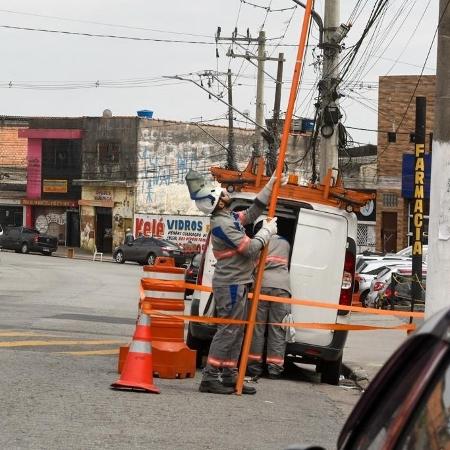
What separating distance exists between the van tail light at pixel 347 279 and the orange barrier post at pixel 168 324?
1969 mm

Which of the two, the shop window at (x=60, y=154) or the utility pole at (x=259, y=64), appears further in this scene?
the shop window at (x=60, y=154)

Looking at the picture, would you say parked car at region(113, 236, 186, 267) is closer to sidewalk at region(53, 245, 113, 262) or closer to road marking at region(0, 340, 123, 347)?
sidewalk at region(53, 245, 113, 262)

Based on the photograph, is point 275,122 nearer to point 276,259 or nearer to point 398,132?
point 398,132

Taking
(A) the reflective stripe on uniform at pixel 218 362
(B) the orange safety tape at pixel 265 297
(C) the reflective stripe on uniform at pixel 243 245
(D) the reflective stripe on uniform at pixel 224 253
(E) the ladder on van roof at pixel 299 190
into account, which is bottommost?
(A) the reflective stripe on uniform at pixel 218 362

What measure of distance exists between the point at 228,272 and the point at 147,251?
4192 cm

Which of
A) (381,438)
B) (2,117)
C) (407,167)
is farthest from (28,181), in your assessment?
(381,438)

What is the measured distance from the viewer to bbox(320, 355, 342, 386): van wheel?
37.9 feet

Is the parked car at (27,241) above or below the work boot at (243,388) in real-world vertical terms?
A: below

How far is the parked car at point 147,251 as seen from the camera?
4894cm

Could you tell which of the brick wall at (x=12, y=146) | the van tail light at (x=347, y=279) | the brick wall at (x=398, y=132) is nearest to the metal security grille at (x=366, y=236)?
the brick wall at (x=398, y=132)

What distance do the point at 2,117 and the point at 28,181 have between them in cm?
1003

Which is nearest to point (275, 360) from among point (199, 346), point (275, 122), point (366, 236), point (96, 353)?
point (199, 346)

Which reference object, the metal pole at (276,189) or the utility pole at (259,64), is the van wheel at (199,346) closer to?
the metal pole at (276,189)

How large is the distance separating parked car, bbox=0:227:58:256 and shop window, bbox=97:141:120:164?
313 inches
